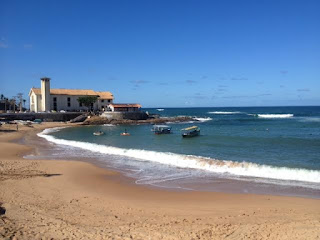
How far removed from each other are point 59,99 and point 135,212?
64881 millimetres

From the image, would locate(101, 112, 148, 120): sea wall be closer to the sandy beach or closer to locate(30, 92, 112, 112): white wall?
locate(30, 92, 112, 112): white wall

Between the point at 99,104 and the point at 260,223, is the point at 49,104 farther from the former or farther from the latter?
the point at 260,223

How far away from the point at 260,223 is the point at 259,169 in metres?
8.27

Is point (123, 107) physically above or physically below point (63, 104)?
below

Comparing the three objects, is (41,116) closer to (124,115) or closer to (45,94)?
(45,94)

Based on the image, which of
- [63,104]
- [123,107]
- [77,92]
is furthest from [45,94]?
[123,107]

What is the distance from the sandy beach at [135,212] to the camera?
23.4ft

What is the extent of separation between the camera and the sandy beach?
712 centimetres

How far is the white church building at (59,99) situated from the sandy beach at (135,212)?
5629 cm

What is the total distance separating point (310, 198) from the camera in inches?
424

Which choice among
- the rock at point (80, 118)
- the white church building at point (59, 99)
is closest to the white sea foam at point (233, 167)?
the rock at point (80, 118)

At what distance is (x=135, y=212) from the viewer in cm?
913

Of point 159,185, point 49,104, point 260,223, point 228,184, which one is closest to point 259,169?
point 228,184

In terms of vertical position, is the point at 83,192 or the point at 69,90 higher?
the point at 69,90
